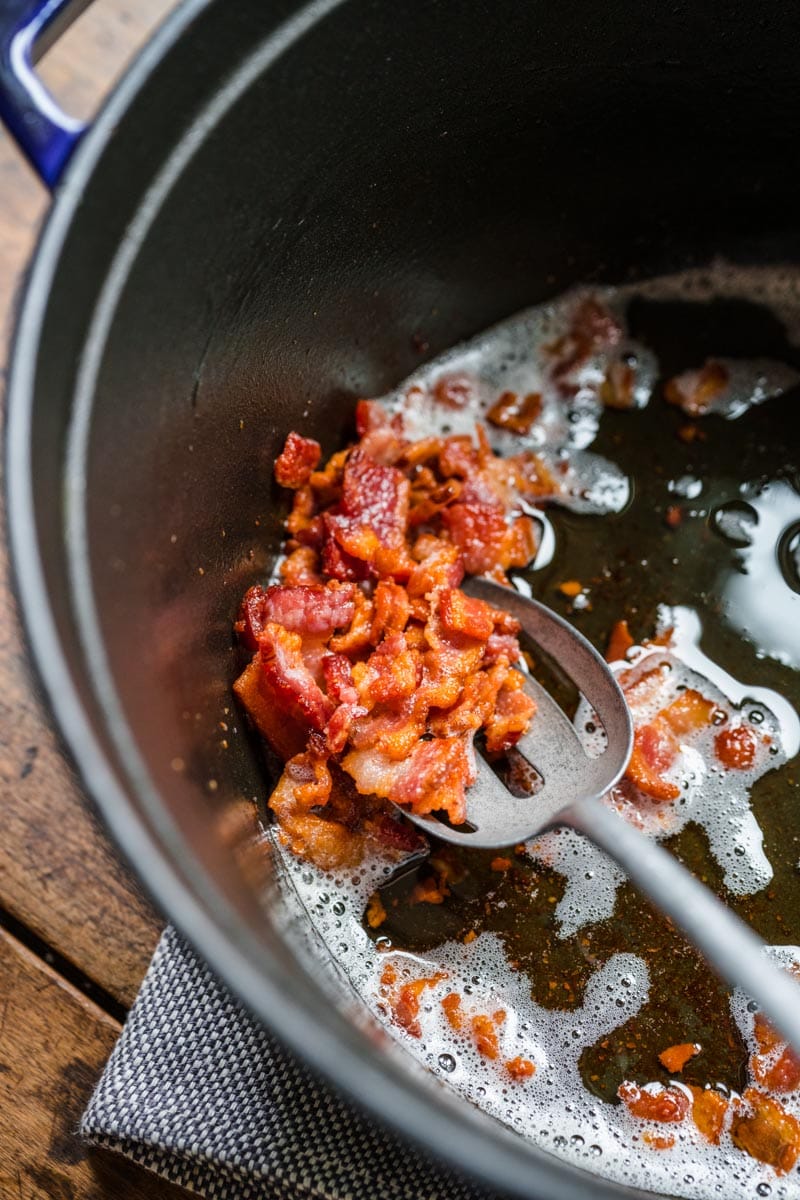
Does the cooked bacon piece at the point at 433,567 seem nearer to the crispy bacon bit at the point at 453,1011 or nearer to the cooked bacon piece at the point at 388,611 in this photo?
the cooked bacon piece at the point at 388,611

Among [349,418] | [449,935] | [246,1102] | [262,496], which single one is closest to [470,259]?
[349,418]

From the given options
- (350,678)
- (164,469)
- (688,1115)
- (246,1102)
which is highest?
(164,469)

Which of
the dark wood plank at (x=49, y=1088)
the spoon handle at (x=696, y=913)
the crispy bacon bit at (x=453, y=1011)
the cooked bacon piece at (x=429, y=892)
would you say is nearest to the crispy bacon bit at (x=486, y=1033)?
the crispy bacon bit at (x=453, y=1011)

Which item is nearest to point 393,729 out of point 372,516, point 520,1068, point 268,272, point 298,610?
point 298,610

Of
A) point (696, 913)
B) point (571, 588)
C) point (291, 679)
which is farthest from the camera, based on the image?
point (571, 588)

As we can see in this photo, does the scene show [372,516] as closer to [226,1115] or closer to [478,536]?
[478,536]

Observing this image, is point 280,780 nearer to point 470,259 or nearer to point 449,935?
point 449,935
